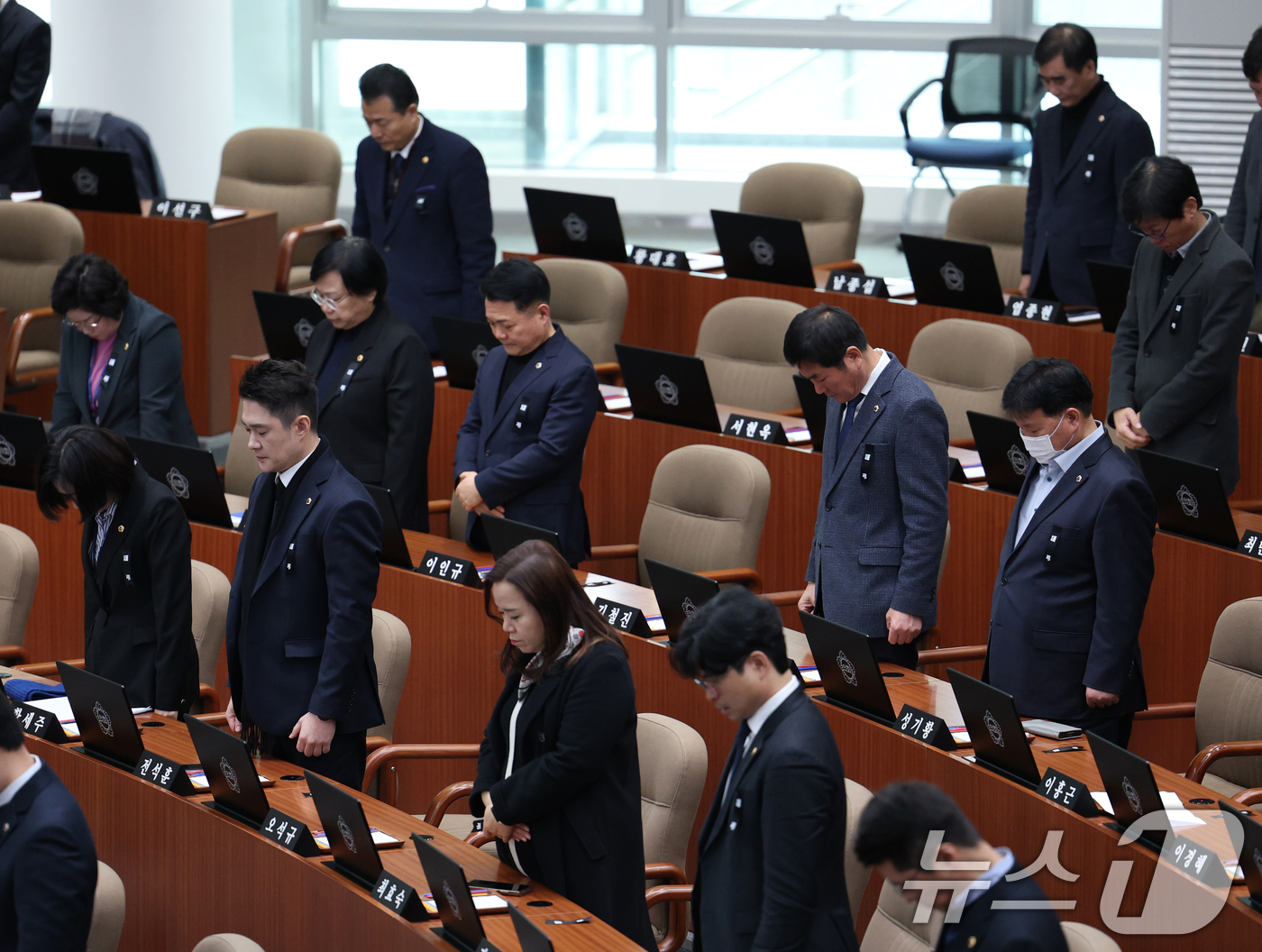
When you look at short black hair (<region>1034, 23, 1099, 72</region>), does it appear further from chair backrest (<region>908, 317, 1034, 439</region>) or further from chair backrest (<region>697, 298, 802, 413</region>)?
→ chair backrest (<region>697, 298, 802, 413</region>)

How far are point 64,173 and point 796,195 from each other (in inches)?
122

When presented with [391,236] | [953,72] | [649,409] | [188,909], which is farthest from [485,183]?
[953,72]

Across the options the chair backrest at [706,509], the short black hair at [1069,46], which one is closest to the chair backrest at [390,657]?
the chair backrest at [706,509]

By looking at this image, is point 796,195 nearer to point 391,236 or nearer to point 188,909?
point 391,236

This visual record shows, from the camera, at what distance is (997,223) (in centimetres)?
698

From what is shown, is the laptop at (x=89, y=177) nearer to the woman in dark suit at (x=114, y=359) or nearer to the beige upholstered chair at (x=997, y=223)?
the woman in dark suit at (x=114, y=359)

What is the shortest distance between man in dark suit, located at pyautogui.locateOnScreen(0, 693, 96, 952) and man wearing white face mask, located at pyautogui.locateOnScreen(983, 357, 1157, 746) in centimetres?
212

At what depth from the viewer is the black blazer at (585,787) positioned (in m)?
3.07

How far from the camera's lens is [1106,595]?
372cm

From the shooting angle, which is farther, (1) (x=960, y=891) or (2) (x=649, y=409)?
(2) (x=649, y=409)

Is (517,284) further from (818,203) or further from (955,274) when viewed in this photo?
(818,203)

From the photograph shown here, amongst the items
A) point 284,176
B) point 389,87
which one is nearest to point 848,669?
point 389,87

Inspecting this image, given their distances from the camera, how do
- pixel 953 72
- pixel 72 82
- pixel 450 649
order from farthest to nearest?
pixel 953 72 → pixel 72 82 → pixel 450 649

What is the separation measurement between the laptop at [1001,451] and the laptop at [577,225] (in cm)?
247
